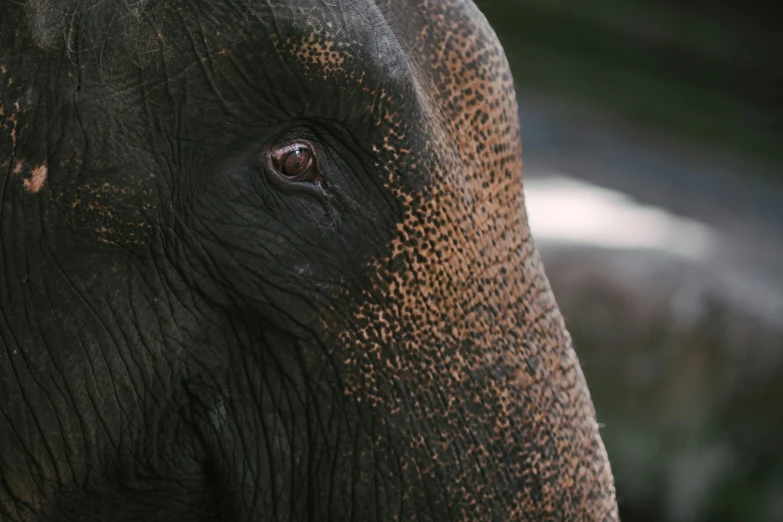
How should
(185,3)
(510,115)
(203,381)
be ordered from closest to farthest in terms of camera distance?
(185,3) → (203,381) → (510,115)

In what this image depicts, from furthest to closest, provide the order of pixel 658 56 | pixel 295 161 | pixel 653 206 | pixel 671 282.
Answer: pixel 658 56 < pixel 653 206 < pixel 671 282 < pixel 295 161

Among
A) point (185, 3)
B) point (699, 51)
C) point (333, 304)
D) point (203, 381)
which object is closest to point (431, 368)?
point (333, 304)

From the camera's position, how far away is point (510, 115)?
4.62ft

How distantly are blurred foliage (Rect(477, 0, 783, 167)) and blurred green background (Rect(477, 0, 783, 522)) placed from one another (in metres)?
0.03

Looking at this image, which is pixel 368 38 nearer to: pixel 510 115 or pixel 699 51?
pixel 510 115

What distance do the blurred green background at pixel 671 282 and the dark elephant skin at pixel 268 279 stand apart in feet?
9.17

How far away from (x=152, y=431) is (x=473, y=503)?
372 millimetres

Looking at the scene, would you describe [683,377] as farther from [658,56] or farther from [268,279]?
[268,279]

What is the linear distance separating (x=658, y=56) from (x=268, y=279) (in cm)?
469

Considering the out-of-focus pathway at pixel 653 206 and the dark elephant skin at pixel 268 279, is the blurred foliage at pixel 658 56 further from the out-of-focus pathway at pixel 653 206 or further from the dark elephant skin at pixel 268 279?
the dark elephant skin at pixel 268 279

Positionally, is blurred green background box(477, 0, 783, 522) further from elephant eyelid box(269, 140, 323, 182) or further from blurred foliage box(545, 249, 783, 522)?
elephant eyelid box(269, 140, 323, 182)

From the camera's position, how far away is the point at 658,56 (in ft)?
18.4

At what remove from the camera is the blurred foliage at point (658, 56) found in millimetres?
5383

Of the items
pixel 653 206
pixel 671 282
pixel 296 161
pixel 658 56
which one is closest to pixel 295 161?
pixel 296 161
